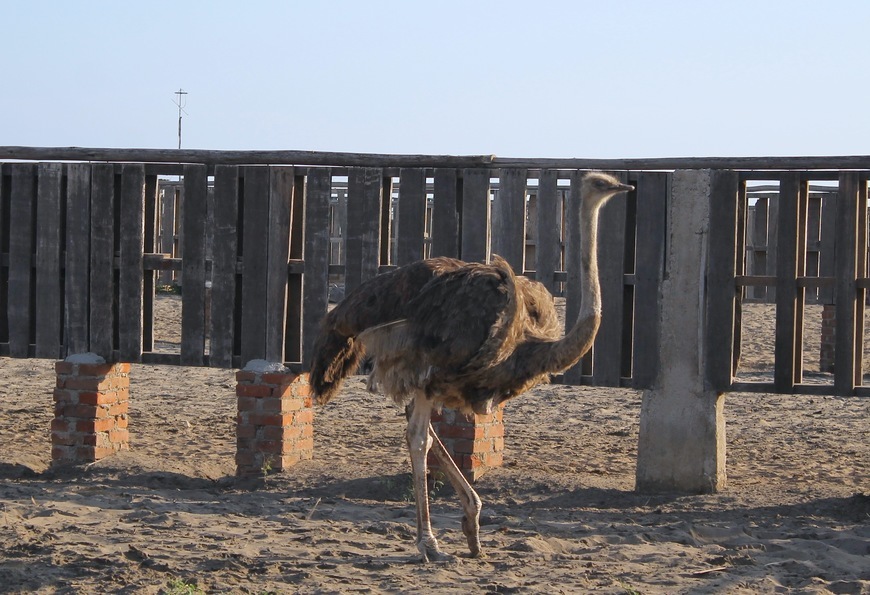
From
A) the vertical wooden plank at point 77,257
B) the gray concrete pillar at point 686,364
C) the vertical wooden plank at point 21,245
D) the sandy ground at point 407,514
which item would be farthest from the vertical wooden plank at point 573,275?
the vertical wooden plank at point 21,245

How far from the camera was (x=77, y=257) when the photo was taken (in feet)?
27.8

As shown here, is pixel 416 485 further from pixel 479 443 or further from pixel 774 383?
pixel 774 383

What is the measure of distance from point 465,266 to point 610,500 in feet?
6.60

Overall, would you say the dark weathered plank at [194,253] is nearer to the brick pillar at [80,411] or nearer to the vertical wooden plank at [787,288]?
the brick pillar at [80,411]

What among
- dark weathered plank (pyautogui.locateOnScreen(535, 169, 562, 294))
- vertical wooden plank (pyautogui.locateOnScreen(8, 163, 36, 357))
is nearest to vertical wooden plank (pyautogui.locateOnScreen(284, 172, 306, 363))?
dark weathered plank (pyautogui.locateOnScreen(535, 169, 562, 294))

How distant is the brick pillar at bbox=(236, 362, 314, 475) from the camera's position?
8031 millimetres

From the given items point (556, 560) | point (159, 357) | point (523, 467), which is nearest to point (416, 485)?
point (556, 560)

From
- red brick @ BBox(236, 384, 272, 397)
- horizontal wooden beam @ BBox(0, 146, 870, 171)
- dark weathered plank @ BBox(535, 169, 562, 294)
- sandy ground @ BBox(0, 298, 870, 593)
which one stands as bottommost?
sandy ground @ BBox(0, 298, 870, 593)

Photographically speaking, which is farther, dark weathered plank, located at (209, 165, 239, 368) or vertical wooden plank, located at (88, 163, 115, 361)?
vertical wooden plank, located at (88, 163, 115, 361)

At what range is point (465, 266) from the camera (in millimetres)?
6305

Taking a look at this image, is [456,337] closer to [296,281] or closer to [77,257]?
[296,281]

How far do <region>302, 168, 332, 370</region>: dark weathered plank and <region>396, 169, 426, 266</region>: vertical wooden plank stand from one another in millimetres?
508

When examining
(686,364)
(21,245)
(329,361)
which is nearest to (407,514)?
(329,361)

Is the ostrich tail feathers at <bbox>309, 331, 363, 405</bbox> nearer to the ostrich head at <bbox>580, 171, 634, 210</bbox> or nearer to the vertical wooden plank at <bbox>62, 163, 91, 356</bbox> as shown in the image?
the ostrich head at <bbox>580, 171, 634, 210</bbox>
